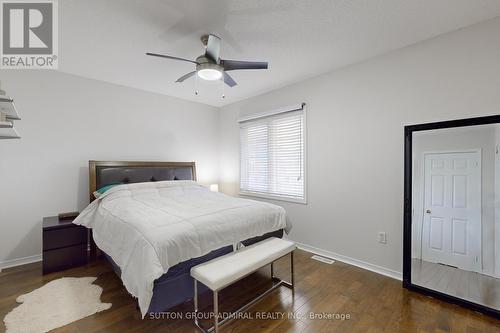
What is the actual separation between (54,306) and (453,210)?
3.95 metres

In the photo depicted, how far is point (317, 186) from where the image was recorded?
3328mm

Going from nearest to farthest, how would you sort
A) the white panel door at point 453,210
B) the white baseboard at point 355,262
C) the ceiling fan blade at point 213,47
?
the ceiling fan blade at point 213,47
the white panel door at point 453,210
the white baseboard at point 355,262

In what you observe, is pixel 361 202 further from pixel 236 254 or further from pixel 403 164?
pixel 236 254

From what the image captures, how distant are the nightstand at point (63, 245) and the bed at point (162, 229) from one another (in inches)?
7.5

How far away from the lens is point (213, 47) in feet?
6.69

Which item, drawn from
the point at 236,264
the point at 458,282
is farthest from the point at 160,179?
the point at 458,282

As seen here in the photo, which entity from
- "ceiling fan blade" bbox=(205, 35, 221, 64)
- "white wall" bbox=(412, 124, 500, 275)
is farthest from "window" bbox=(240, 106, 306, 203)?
"ceiling fan blade" bbox=(205, 35, 221, 64)

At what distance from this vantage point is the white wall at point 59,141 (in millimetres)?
2879

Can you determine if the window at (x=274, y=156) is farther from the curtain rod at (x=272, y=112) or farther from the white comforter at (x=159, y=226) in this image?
the white comforter at (x=159, y=226)

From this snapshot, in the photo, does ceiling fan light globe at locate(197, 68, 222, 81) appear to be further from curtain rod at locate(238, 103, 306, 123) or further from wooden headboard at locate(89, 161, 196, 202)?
wooden headboard at locate(89, 161, 196, 202)

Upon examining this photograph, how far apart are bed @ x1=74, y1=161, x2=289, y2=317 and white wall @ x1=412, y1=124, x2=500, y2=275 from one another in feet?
5.47

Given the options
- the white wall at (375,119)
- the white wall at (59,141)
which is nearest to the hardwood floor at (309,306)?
the white wall at (375,119)

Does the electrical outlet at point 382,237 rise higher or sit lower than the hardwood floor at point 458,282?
higher

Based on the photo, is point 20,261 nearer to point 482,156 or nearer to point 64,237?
point 64,237
